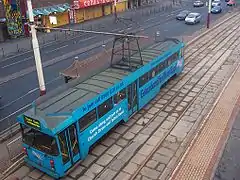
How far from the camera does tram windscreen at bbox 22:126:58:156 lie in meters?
11.6

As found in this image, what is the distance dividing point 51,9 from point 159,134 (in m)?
33.8

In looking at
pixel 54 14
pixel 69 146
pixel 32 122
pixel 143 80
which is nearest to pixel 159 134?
pixel 143 80

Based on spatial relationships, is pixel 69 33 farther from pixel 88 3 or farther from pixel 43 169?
pixel 43 169

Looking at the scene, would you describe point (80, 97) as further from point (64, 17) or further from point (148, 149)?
point (64, 17)

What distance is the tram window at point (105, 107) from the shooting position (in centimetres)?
1367

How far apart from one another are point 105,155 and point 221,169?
5.37m

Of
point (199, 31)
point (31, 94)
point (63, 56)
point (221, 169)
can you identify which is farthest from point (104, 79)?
point (199, 31)

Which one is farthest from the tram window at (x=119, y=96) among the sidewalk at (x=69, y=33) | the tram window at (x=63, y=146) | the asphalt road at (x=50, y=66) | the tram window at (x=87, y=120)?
the sidewalk at (x=69, y=33)

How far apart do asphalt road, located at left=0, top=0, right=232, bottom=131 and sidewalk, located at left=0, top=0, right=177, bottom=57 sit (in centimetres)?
208

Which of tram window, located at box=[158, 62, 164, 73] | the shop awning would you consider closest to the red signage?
the shop awning

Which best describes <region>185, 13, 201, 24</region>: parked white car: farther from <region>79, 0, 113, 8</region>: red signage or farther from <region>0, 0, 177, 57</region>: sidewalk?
<region>79, 0, 113, 8</region>: red signage

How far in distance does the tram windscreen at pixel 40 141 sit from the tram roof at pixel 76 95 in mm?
685

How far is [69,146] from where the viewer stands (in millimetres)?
12125

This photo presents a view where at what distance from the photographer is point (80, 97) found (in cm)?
1334
